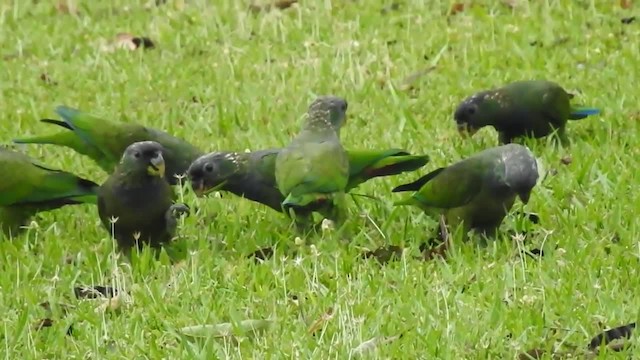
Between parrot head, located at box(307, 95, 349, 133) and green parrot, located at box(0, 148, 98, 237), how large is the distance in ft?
3.56

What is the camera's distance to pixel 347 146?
7582 millimetres

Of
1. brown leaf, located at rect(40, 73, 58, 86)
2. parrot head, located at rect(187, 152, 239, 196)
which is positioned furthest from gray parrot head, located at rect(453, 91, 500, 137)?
brown leaf, located at rect(40, 73, 58, 86)

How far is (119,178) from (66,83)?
3536 millimetres

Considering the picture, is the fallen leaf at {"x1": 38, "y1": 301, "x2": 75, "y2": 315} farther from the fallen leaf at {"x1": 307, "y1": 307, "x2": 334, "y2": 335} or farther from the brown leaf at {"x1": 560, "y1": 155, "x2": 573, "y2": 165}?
the brown leaf at {"x1": 560, "y1": 155, "x2": 573, "y2": 165}

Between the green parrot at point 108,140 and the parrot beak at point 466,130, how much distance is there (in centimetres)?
152

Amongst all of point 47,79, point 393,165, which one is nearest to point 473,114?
point 393,165

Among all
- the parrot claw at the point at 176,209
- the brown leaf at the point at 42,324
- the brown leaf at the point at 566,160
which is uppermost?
the parrot claw at the point at 176,209

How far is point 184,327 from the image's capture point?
4.96 meters

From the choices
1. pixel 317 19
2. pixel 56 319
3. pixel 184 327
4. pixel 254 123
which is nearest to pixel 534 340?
pixel 184 327

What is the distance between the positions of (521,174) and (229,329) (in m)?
1.53

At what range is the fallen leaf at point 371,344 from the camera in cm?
457

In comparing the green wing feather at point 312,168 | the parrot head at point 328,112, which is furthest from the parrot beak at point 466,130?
the green wing feather at point 312,168

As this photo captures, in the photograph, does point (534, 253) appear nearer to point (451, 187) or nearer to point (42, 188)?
point (451, 187)

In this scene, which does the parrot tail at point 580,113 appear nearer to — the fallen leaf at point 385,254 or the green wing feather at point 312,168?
the green wing feather at point 312,168
